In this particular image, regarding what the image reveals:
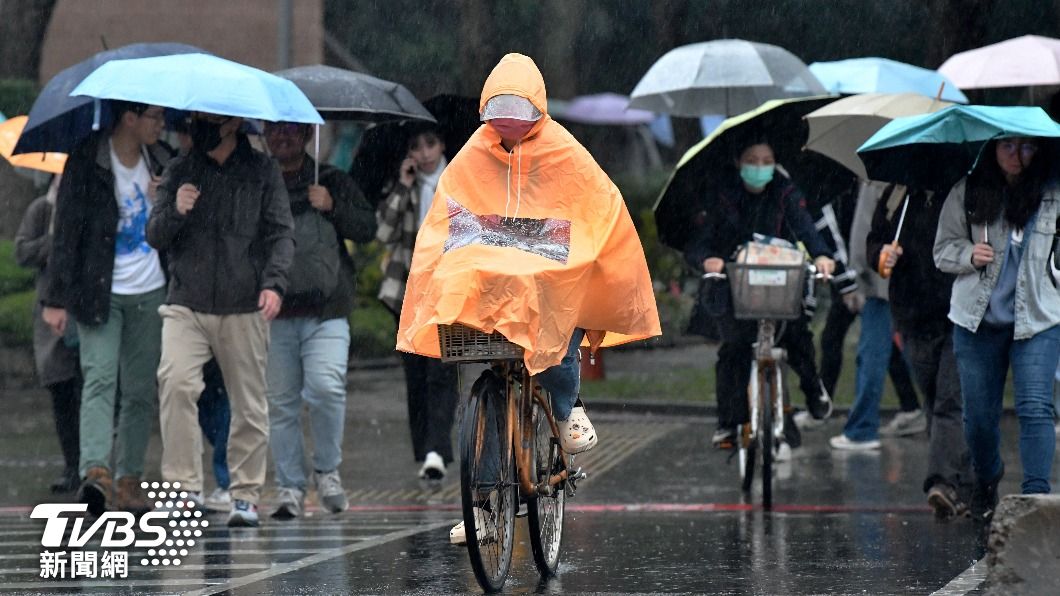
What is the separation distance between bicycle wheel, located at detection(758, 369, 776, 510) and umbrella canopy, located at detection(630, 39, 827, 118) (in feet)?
14.1

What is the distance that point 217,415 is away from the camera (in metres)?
11.0

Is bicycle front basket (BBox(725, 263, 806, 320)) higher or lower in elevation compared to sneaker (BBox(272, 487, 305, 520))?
higher

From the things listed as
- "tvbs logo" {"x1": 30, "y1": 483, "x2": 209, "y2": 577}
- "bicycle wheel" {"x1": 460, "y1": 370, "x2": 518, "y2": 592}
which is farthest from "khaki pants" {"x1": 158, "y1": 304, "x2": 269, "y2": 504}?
"bicycle wheel" {"x1": 460, "y1": 370, "x2": 518, "y2": 592}

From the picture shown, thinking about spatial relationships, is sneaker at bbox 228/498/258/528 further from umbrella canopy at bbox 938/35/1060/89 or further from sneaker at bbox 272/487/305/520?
umbrella canopy at bbox 938/35/1060/89

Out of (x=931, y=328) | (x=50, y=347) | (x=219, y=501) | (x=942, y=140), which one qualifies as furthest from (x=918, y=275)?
(x=50, y=347)

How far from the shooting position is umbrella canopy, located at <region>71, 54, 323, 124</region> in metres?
9.23

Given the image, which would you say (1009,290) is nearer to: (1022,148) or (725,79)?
(1022,148)

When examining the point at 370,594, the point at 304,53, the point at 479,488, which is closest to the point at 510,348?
the point at 479,488

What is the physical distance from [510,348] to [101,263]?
3500mm

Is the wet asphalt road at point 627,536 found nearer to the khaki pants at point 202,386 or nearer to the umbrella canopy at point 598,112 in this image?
the khaki pants at point 202,386

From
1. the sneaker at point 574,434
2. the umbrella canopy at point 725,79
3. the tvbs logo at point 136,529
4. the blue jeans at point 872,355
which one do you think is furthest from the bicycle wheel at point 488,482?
the umbrella canopy at point 725,79

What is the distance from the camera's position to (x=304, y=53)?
31.0 metres

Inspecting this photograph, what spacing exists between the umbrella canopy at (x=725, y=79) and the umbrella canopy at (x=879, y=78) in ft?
1.07

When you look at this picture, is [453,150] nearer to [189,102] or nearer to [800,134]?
[800,134]
